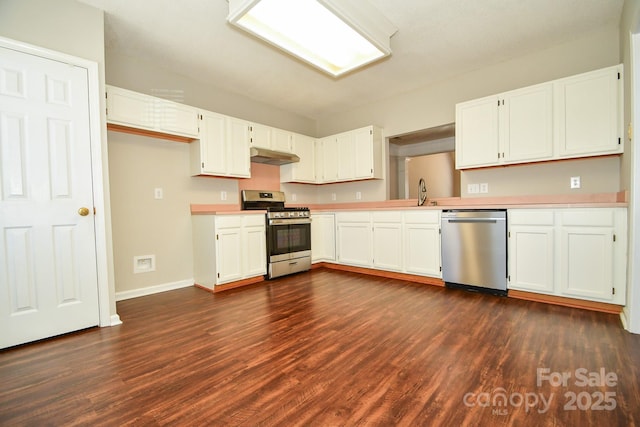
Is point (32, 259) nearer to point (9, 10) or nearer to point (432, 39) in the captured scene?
point (9, 10)

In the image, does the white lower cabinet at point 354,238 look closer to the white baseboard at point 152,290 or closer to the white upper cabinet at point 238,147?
the white upper cabinet at point 238,147

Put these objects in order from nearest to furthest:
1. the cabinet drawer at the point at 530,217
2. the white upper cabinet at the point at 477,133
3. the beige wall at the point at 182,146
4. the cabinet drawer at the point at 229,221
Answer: the cabinet drawer at the point at 530,217
the beige wall at the point at 182,146
the white upper cabinet at the point at 477,133
the cabinet drawer at the point at 229,221

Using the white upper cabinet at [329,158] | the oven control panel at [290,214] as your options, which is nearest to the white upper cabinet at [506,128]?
the white upper cabinet at [329,158]

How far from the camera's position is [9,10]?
6.79ft

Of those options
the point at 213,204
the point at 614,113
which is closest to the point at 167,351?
the point at 213,204

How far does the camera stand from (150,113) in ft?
10.3

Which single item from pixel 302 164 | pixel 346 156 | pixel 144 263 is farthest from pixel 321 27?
pixel 144 263

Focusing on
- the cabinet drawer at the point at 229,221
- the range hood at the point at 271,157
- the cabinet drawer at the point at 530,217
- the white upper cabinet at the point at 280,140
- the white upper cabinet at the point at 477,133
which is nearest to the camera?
the cabinet drawer at the point at 530,217

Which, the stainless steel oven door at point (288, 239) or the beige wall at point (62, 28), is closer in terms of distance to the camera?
the beige wall at point (62, 28)

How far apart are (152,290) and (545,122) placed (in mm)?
4624

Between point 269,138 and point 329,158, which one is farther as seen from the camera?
point 329,158

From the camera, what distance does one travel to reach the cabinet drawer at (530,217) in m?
2.71

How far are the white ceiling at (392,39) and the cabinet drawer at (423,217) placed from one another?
1779mm

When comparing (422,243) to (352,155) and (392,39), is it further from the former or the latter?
(392,39)
